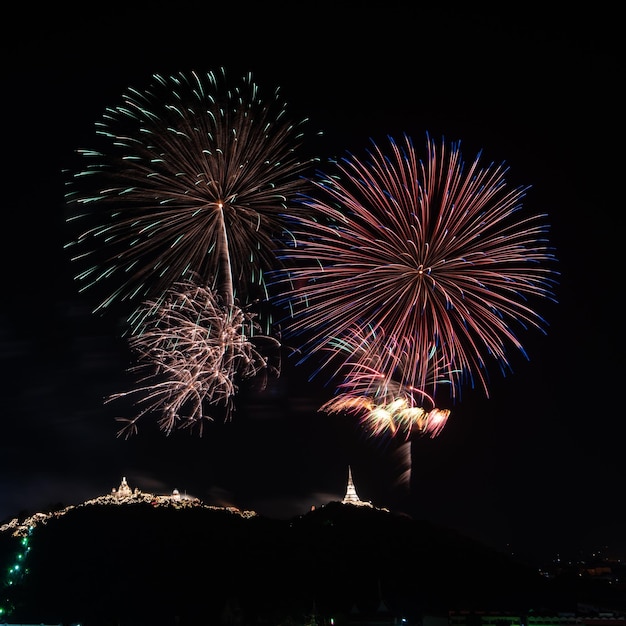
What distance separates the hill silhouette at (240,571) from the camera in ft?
189

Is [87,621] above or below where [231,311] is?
below

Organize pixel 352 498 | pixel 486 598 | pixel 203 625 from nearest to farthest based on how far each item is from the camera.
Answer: pixel 203 625 < pixel 486 598 < pixel 352 498

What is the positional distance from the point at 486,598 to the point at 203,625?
106 feet

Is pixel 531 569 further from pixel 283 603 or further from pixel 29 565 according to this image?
pixel 29 565

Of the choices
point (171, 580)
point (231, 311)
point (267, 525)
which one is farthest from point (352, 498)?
point (231, 311)

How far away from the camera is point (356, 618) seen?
45906 mm

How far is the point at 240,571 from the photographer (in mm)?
65375

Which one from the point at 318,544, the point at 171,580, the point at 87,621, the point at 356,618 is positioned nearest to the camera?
the point at 356,618

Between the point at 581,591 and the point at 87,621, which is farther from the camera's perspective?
the point at 581,591

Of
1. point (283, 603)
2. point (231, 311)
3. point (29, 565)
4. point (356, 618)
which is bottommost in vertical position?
point (29, 565)

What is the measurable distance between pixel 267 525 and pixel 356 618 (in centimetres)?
3781

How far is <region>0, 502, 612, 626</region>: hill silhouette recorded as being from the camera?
189ft

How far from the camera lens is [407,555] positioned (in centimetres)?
7794

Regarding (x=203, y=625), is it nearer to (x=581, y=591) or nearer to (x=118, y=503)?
(x=118, y=503)
